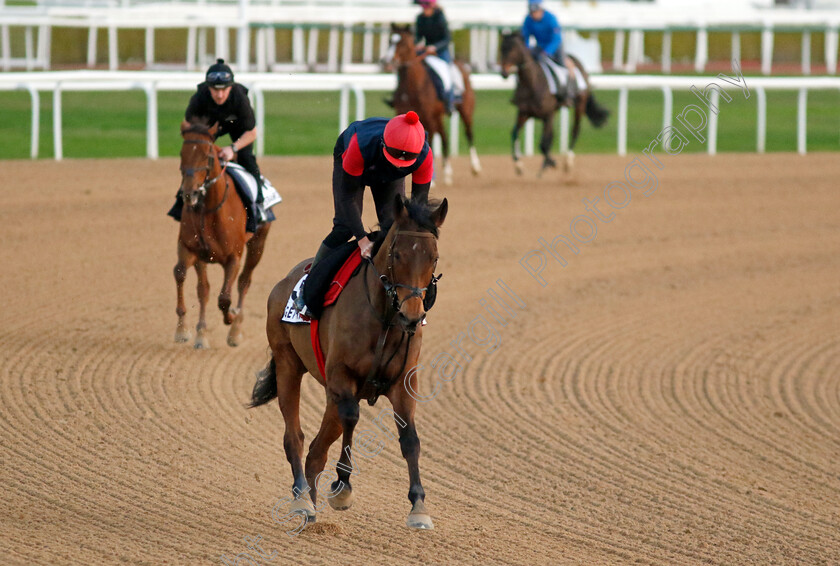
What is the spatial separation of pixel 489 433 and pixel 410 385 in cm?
186

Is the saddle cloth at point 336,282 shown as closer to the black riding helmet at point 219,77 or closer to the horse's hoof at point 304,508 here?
the horse's hoof at point 304,508

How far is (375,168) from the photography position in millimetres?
5523

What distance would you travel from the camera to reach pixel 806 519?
5746 mm

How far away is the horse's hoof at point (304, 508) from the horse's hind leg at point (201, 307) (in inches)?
→ 143

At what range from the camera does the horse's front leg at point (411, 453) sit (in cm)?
517

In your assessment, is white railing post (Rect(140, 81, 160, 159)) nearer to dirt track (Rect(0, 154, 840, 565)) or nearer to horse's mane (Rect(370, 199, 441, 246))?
dirt track (Rect(0, 154, 840, 565))

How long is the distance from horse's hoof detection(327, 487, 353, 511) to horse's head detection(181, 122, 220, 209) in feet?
11.7

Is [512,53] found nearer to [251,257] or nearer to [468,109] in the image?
[468,109]

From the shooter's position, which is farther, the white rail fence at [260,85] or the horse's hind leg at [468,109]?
the horse's hind leg at [468,109]

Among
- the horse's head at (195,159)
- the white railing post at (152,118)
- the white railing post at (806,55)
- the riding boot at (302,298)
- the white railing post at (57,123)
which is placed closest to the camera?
the riding boot at (302,298)

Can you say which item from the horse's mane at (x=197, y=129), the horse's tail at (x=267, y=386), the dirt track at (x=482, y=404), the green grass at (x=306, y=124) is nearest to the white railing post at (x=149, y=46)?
the green grass at (x=306, y=124)

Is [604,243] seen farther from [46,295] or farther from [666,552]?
[666,552]

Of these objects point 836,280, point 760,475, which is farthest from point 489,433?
point 836,280

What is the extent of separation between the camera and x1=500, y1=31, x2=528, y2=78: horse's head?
16906 millimetres
